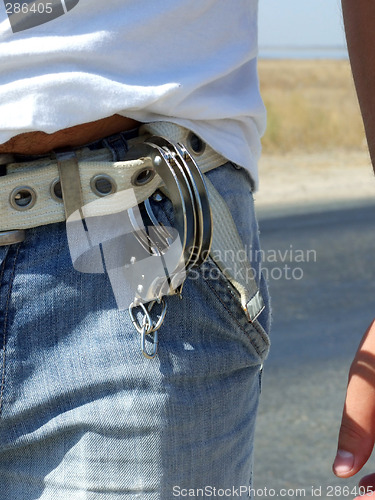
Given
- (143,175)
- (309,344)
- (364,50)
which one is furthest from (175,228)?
(309,344)

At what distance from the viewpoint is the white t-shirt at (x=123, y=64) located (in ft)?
3.16

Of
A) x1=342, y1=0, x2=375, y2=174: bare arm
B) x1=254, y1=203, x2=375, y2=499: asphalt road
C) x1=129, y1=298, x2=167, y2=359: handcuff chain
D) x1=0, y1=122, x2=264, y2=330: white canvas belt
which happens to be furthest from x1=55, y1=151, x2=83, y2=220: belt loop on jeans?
x1=254, y1=203, x2=375, y2=499: asphalt road

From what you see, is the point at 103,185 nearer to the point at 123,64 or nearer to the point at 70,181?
the point at 70,181

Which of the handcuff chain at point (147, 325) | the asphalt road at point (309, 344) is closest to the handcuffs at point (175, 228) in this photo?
the handcuff chain at point (147, 325)

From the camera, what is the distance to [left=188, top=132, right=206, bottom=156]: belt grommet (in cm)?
106

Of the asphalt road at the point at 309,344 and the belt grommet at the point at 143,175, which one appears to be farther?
the asphalt road at the point at 309,344

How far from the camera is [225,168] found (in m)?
1.11

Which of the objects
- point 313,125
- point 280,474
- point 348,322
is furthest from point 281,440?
point 313,125

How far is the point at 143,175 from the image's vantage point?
1021mm

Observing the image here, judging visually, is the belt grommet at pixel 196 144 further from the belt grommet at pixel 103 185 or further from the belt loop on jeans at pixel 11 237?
the belt loop on jeans at pixel 11 237

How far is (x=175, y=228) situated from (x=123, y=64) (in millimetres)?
213

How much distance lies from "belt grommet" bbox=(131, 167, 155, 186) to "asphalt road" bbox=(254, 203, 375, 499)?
240cm

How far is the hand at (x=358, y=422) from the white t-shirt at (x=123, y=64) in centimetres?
34

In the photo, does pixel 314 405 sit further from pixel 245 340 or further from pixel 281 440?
pixel 245 340
